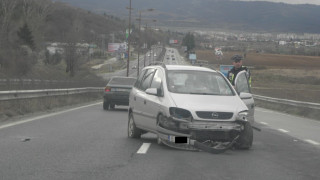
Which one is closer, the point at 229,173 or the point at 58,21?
the point at 229,173

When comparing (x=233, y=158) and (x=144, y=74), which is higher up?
(x=144, y=74)

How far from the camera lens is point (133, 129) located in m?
12.9

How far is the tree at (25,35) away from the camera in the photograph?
77.8 m

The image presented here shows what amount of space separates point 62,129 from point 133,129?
2793 mm

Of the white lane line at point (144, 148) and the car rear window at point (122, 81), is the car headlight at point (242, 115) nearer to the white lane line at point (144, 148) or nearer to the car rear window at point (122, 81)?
the white lane line at point (144, 148)

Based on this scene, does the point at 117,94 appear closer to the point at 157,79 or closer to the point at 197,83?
the point at 157,79

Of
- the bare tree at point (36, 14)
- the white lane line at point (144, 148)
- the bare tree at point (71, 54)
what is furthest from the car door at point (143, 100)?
the bare tree at point (36, 14)

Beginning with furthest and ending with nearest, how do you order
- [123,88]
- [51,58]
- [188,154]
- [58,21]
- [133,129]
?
[58,21] < [51,58] < [123,88] < [133,129] < [188,154]

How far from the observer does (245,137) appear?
11000 millimetres

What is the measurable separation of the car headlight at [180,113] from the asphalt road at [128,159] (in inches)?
A: 27.2

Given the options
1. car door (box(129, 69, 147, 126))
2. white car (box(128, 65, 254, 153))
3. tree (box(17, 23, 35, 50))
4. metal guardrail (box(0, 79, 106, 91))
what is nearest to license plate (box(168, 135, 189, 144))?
white car (box(128, 65, 254, 153))

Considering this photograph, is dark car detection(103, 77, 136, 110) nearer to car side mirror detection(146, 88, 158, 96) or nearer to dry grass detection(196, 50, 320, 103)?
car side mirror detection(146, 88, 158, 96)

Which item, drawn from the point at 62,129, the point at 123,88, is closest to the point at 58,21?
the point at 123,88

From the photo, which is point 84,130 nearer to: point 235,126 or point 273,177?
point 235,126
